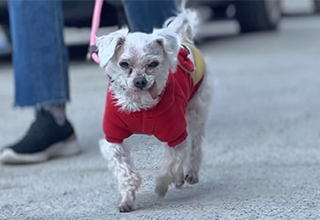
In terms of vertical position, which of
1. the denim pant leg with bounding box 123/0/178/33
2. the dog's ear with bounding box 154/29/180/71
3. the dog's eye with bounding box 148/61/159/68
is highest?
the dog's ear with bounding box 154/29/180/71

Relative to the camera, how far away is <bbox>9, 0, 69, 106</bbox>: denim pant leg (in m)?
4.21

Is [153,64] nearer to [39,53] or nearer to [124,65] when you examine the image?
[124,65]

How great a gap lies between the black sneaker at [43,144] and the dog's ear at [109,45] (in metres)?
1.47

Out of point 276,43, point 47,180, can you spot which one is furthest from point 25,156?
point 276,43

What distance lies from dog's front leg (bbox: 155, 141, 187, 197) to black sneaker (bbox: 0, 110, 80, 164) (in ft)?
4.26

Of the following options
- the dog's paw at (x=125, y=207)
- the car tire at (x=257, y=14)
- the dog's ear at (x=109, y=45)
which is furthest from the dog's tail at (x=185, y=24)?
the car tire at (x=257, y=14)

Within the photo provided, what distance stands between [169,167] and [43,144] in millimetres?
1356

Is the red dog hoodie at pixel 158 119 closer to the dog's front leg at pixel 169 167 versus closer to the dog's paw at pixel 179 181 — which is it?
the dog's front leg at pixel 169 167

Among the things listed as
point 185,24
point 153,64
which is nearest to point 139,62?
point 153,64

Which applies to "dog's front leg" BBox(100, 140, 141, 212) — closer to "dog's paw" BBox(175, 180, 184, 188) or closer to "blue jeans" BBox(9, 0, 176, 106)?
"dog's paw" BBox(175, 180, 184, 188)

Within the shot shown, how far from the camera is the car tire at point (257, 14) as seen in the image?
11.4 m

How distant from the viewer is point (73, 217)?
10.1 ft

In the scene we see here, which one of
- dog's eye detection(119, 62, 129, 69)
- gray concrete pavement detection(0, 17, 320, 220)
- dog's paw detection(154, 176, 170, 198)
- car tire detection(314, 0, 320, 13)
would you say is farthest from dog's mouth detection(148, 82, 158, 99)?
car tire detection(314, 0, 320, 13)

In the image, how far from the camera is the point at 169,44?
2.97 metres
